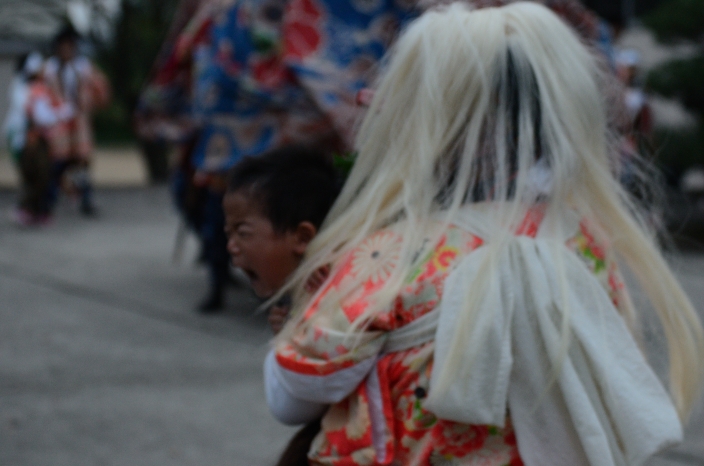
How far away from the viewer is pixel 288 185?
187cm

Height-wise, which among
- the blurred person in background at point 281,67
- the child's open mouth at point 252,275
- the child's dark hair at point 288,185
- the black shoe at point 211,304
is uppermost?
the child's dark hair at point 288,185

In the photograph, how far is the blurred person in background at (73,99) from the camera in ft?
33.7

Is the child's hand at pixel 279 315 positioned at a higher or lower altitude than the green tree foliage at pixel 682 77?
higher

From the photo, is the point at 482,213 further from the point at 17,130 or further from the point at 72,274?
the point at 17,130

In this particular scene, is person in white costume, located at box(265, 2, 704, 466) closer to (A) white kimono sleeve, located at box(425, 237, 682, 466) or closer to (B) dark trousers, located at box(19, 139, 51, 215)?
(A) white kimono sleeve, located at box(425, 237, 682, 466)

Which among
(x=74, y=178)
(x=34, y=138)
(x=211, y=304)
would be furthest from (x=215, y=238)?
(x=74, y=178)

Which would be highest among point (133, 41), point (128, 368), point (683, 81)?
point (683, 81)

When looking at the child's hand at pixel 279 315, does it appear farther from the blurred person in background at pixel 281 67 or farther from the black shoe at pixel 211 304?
the black shoe at pixel 211 304

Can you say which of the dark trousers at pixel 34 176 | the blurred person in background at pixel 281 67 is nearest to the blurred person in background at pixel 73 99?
the dark trousers at pixel 34 176

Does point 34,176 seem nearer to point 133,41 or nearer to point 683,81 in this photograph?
point 683,81

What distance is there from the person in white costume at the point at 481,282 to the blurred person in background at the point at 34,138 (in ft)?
27.7

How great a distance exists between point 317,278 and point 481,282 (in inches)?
12.0

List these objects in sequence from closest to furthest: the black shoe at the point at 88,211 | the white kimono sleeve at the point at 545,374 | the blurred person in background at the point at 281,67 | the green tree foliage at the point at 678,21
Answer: the white kimono sleeve at the point at 545,374 < the blurred person in background at the point at 281,67 < the green tree foliage at the point at 678,21 < the black shoe at the point at 88,211

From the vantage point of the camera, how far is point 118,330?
5562mm
